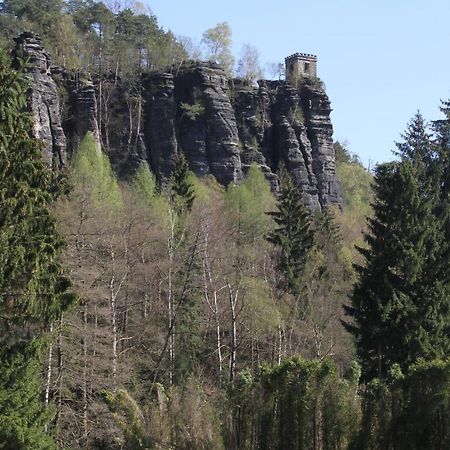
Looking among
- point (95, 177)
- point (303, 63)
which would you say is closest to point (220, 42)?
point (303, 63)

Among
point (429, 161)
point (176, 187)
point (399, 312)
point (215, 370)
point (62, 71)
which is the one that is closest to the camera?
point (399, 312)

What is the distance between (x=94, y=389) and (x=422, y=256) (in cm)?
1102

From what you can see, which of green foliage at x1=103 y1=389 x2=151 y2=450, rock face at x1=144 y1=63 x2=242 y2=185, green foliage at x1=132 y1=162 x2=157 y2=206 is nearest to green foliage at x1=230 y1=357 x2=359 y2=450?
green foliage at x1=103 y1=389 x2=151 y2=450

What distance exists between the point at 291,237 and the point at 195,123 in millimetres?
25980

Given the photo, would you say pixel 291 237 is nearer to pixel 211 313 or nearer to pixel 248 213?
pixel 248 213

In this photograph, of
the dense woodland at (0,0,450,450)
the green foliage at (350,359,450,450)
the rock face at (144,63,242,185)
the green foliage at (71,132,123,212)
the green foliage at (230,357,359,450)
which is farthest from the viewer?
the rock face at (144,63,242,185)

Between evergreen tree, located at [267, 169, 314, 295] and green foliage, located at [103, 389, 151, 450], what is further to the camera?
evergreen tree, located at [267, 169, 314, 295]

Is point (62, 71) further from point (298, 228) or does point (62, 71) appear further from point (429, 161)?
point (429, 161)

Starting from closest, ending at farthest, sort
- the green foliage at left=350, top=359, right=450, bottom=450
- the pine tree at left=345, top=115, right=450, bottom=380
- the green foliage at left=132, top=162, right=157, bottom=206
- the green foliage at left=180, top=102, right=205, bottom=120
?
1. the green foliage at left=350, top=359, right=450, bottom=450
2. the pine tree at left=345, top=115, right=450, bottom=380
3. the green foliage at left=132, top=162, right=157, bottom=206
4. the green foliage at left=180, top=102, right=205, bottom=120

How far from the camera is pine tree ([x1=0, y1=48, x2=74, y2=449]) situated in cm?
1465

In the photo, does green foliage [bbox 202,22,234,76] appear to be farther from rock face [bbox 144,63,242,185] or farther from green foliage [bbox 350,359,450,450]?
green foliage [bbox 350,359,450,450]

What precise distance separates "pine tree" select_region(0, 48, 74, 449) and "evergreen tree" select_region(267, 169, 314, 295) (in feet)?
81.2

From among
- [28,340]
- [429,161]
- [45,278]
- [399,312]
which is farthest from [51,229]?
[429,161]

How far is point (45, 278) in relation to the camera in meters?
15.4
